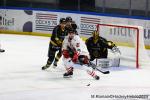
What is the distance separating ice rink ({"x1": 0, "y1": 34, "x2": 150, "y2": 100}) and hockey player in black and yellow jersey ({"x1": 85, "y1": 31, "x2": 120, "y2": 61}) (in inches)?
18.6

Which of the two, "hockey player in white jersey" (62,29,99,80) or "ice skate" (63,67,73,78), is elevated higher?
"hockey player in white jersey" (62,29,99,80)

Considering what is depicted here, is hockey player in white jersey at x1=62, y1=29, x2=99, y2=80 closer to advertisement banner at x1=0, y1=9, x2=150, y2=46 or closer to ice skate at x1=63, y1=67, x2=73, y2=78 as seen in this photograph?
ice skate at x1=63, y1=67, x2=73, y2=78

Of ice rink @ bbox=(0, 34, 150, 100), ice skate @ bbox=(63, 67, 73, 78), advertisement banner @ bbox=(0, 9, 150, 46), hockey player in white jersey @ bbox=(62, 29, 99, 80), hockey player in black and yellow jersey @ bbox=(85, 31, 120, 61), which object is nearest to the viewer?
ice rink @ bbox=(0, 34, 150, 100)

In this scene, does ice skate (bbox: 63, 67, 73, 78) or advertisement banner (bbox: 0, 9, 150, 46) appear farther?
advertisement banner (bbox: 0, 9, 150, 46)

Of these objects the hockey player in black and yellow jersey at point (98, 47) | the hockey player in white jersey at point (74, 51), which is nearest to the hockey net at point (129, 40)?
the hockey player in black and yellow jersey at point (98, 47)

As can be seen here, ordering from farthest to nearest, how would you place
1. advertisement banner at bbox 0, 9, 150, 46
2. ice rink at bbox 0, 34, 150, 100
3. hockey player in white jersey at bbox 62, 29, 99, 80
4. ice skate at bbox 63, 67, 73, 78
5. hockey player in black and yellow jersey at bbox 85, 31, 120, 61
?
advertisement banner at bbox 0, 9, 150, 46, hockey player in black and yellow jersey at bbox 85, 31, 120, 61, ice skate at bbox 63, 67, 73, 78, hockey player in white jersey at bbox 62, 29, 99, 80, ice rink at bbox 0, 34, 150, 100

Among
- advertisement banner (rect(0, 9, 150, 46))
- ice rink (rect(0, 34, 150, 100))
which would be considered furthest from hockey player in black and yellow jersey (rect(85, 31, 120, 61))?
advertisement banner (rect(0, 9, 150, 46))

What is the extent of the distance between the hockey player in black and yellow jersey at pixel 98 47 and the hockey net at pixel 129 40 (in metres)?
0.55

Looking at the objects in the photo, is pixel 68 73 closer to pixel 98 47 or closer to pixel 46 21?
pixel 98 47

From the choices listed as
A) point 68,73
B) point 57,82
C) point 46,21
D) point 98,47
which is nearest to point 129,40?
point 98,47

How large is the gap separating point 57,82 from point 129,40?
10.1ft

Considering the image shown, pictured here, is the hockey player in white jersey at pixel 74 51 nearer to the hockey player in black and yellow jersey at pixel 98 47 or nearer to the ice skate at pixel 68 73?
the ice skate at pixel 68 73

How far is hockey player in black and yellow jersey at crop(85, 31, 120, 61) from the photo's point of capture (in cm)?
1131

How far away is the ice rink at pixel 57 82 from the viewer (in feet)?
27.6
